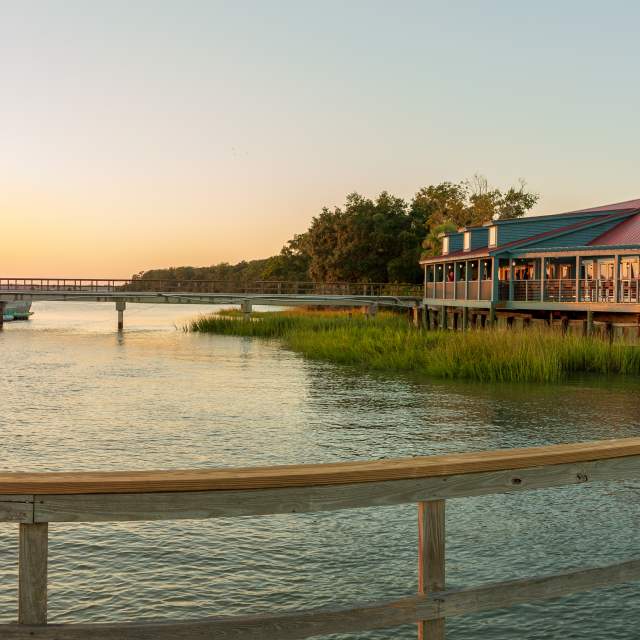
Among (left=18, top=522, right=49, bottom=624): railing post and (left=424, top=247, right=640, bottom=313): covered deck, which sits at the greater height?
(left=424, top=247, right=640, bottom=313): covered deck

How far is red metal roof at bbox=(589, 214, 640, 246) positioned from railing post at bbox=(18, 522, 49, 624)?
3783cm

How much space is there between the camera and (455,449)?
51.6 feet

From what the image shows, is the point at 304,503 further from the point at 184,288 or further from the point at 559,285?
the point at 184,288

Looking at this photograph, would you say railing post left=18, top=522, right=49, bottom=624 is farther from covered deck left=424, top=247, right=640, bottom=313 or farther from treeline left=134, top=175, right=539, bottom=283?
treeline left=134, top=175, right=539, bottom=283

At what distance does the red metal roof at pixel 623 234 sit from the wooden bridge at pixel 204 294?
23.2 m

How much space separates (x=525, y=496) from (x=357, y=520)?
273cm

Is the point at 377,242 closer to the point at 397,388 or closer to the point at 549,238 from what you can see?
the point at 549,238

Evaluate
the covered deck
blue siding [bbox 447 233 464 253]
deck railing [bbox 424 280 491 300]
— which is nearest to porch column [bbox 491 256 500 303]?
the covered deck

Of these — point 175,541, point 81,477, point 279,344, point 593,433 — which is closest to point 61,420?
point 175,541

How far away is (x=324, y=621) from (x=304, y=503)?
1.64 feet

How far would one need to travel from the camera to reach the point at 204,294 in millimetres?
66938

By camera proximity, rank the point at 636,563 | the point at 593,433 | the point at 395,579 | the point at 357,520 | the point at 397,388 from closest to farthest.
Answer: the point at 636,563 < the point at 395,579 < the point at 357,520 < the point at 593,433 < the point at 397,388

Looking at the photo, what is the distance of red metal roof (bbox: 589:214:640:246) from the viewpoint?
38.8 meters

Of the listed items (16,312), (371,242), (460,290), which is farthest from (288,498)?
(16,312)
